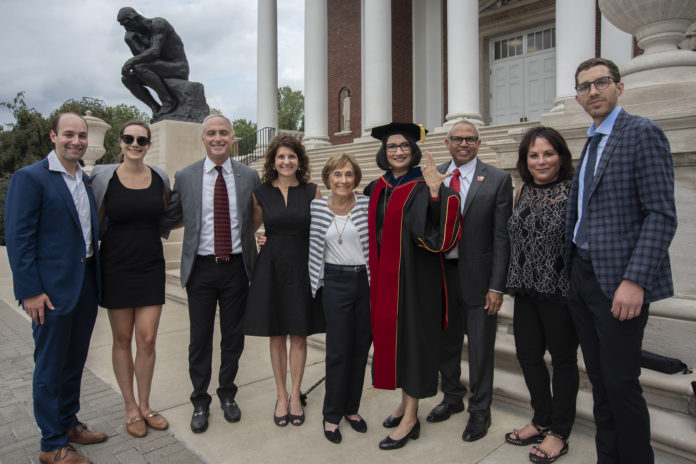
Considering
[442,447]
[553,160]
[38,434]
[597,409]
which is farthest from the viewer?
[38,434]

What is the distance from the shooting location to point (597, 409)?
257cm

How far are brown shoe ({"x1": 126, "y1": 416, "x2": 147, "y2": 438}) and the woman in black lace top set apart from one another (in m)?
2.47

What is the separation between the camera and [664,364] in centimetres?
315

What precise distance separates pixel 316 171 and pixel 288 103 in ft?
189

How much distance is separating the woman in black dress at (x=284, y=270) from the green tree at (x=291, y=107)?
6532 centimetres

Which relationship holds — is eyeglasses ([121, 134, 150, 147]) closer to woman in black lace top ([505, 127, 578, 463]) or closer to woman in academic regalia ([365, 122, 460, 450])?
woman in academic regalia ([365, 122, 460, 450])

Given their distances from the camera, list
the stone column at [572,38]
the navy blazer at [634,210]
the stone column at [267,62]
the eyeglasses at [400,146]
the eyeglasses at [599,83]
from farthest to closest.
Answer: the stone column at [267,62], the stone column at [572,38], the eyeglasses at [400,146], the eyeglasses at [599,83], the navy blazer at [634,210]

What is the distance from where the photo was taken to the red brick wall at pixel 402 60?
16.9m

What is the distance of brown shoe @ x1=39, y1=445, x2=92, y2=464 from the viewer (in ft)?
9.33

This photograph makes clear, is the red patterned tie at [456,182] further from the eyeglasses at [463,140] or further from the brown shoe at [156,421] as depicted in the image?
the brown shoe at [156,421]

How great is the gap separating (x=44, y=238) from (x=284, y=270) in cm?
149

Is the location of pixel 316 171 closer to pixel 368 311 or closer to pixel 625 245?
pixel 368 311

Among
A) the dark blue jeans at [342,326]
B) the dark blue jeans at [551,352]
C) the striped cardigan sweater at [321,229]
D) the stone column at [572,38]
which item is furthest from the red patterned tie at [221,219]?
the stone column at [572,38]

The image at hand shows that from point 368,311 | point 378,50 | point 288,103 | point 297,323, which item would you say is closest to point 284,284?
point 297,323
